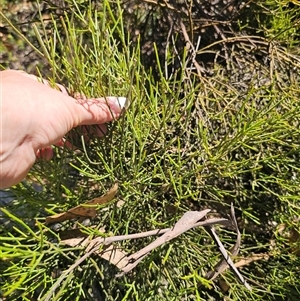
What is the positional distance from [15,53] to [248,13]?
3.77ft

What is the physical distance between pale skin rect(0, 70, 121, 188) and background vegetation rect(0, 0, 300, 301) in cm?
7

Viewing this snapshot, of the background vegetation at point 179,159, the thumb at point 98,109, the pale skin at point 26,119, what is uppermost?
the pale skin at point 26,119

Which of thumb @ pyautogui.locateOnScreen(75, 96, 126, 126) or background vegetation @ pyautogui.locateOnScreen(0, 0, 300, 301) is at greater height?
thumb @ pyautogui.locateOnScreen(75, 96, 126, 126)

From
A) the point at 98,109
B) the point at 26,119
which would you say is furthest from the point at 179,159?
the point at 26,119

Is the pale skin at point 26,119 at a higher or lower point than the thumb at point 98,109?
higher

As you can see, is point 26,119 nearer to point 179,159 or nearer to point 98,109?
point 98,109

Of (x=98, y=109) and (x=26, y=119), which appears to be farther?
(x=98, y=109)

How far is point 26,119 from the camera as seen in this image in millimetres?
855

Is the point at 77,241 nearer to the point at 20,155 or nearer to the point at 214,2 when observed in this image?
the point at 20,155

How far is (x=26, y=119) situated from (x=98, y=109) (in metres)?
0.18

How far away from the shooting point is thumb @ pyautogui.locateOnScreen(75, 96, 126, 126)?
974 millimetres

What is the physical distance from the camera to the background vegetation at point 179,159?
104 cm

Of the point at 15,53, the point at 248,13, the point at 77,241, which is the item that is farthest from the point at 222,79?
the point at 15,53

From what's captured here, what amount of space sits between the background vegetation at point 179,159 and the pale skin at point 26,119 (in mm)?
67
